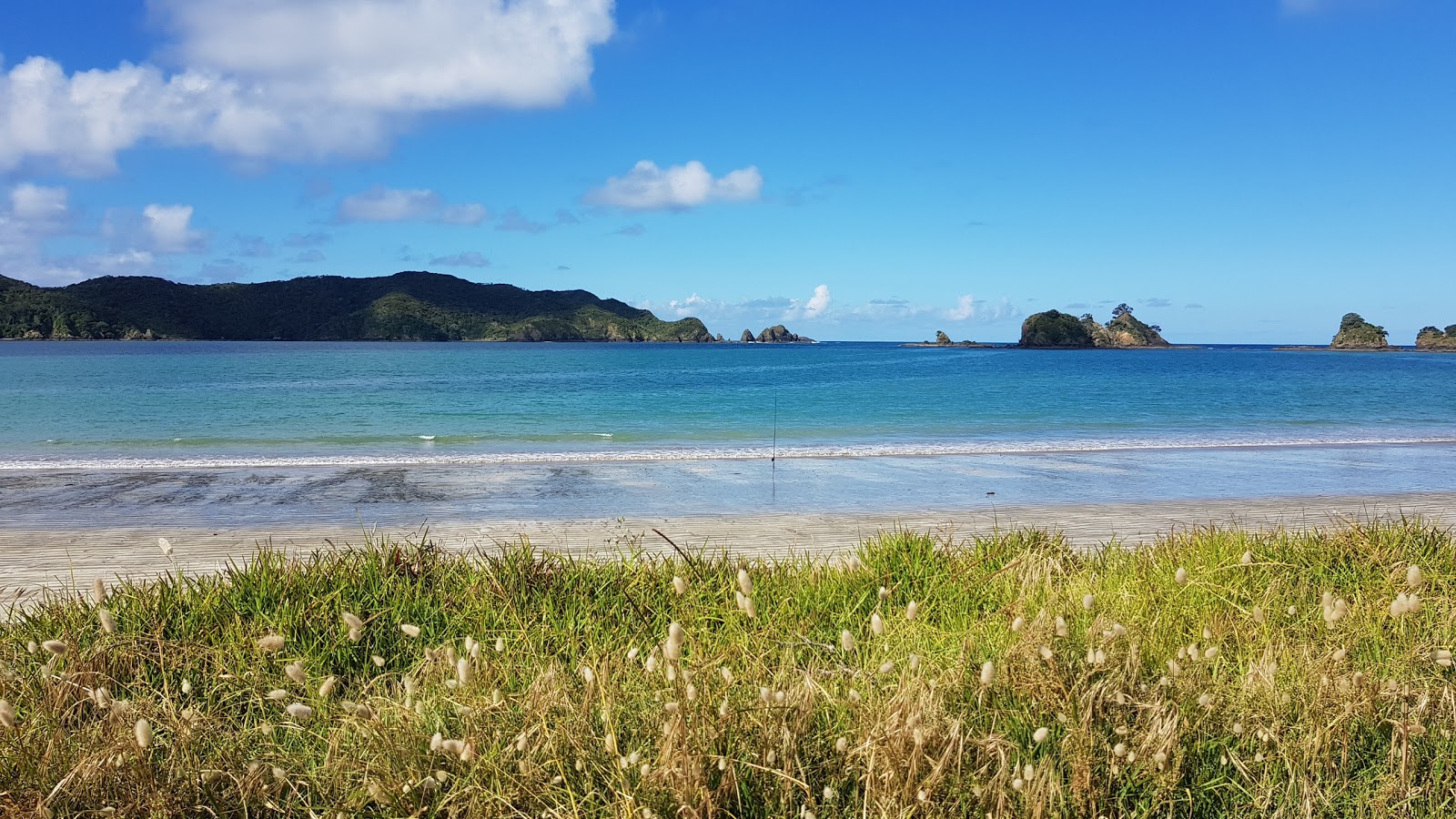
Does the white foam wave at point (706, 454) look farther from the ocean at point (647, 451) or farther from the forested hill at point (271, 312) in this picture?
the forested hill at point (271, 312)

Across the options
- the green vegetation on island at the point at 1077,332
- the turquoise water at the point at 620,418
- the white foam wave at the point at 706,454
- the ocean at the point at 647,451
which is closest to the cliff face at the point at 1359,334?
the green vegetation on island at the point at 1077,332

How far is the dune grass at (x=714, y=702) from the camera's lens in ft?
10.3

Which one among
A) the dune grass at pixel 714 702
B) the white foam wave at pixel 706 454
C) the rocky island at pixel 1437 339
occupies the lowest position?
the white foam wave at pixel 706 454

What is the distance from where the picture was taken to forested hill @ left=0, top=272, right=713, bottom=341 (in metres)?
146

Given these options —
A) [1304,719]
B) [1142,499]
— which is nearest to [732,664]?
[1304,719]

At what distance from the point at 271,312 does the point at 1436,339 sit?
217m

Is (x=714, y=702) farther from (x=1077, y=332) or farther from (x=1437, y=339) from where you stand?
(x=1437, y=339)

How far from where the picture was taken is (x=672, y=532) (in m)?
9.89

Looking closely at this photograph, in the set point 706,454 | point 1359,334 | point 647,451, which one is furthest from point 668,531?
point 1359,334

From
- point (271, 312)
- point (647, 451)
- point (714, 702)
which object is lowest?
point (647, 451)

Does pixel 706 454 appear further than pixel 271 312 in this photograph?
No

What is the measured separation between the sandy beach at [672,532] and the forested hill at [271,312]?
533ft

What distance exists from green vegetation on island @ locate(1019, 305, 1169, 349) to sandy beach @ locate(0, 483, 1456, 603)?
547 ft

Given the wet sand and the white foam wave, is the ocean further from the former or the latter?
the wet sand
